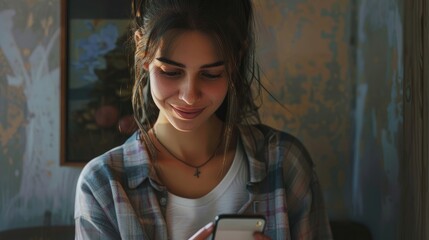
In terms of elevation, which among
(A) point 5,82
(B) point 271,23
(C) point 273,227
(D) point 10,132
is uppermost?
(B) point 271,23

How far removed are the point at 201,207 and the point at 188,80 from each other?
186 millimetres

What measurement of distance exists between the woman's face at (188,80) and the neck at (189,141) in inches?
2.6

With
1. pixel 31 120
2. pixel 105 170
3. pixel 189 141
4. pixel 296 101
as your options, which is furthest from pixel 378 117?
pixel 31 120

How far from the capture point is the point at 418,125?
959 mm

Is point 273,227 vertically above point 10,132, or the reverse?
point 10,132

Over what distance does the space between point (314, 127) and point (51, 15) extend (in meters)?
0.58

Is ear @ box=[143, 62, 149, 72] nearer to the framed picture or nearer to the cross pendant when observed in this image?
the cross pendant

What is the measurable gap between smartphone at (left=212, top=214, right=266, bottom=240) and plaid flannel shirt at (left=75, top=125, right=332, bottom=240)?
106 millimetres

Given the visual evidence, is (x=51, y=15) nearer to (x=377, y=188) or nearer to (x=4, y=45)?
(x=4, y=45)

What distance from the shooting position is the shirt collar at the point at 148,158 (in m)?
0.86

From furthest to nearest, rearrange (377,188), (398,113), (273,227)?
(377,188)
(398,113)
(273,227)

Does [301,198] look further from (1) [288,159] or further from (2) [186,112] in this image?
(2) [186,112]

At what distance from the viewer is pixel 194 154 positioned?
92 centimetres

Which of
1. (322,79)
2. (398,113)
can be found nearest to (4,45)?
(322,79)
